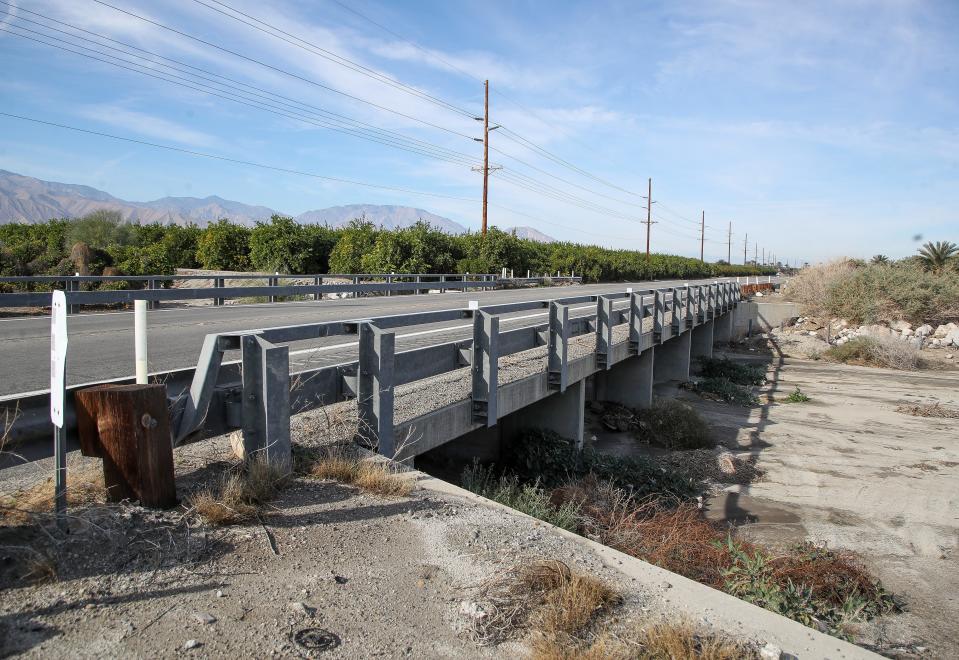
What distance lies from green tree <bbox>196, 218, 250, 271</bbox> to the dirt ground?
27891 millimetres

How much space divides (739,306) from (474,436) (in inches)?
1379

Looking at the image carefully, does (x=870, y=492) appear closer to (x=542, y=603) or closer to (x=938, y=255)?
(x=542, y=603)

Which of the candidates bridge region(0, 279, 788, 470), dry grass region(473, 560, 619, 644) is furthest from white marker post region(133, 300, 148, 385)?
dry grass region(473, 560, 619, 644)

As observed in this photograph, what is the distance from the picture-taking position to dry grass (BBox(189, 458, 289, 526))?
3.95 m

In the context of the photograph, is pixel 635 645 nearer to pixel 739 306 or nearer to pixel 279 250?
pixel 279 250

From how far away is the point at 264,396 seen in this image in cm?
444

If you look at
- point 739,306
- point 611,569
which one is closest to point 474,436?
point 611,569

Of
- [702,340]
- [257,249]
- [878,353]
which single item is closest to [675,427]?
[702,340]

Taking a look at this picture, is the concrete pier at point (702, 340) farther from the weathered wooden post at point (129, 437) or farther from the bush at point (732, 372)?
the weathered wooden post at point (129, 437)

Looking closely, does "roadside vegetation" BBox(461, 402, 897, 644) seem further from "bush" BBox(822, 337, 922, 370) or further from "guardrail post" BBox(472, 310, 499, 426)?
"bush" BBox(822, 337, 922, 370)

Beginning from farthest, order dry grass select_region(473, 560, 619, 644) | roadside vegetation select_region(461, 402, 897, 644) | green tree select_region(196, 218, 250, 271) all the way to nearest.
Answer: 1. green tree select_region(196, 218, 250, 271)
2. roadside vegetation select_region(461, 402, 897, 644)
3. dry grass select_region(473, 560, 619, 644)

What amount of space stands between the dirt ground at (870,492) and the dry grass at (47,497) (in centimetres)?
596

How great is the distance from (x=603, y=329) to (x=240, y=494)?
843 centimetres

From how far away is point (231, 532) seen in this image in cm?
388
